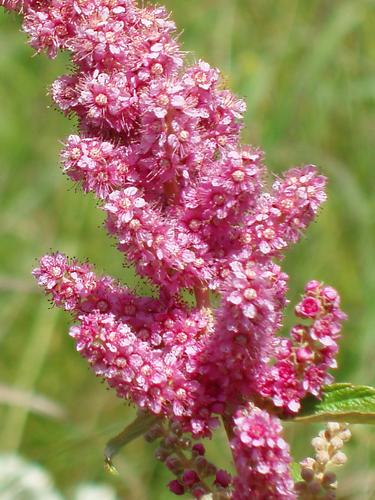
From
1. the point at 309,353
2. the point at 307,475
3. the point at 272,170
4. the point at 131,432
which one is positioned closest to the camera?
the point at 309,353

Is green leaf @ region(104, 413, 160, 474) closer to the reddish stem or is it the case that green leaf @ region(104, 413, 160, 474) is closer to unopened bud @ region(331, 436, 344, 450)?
the reddish stem

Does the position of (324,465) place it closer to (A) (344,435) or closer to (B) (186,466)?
(A) (344,435)

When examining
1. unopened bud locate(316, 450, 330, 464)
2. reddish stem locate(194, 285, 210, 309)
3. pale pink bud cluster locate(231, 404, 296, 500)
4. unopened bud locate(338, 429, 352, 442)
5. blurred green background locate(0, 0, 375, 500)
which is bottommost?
pale pink bud cluster locate(231, 404, 296, 500)

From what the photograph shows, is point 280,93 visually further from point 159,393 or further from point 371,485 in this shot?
point 159,393

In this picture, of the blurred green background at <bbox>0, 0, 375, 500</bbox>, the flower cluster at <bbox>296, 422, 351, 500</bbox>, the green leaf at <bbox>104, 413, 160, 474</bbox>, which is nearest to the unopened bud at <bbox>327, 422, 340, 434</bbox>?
the flower cluster at <bbox>296, 422, 351, 500</bbox>

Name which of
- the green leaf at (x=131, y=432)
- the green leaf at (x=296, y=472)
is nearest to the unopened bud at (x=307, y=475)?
the green leaf at (x=296, y=472)

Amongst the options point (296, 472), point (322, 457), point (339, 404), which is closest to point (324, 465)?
point (322, 457)
